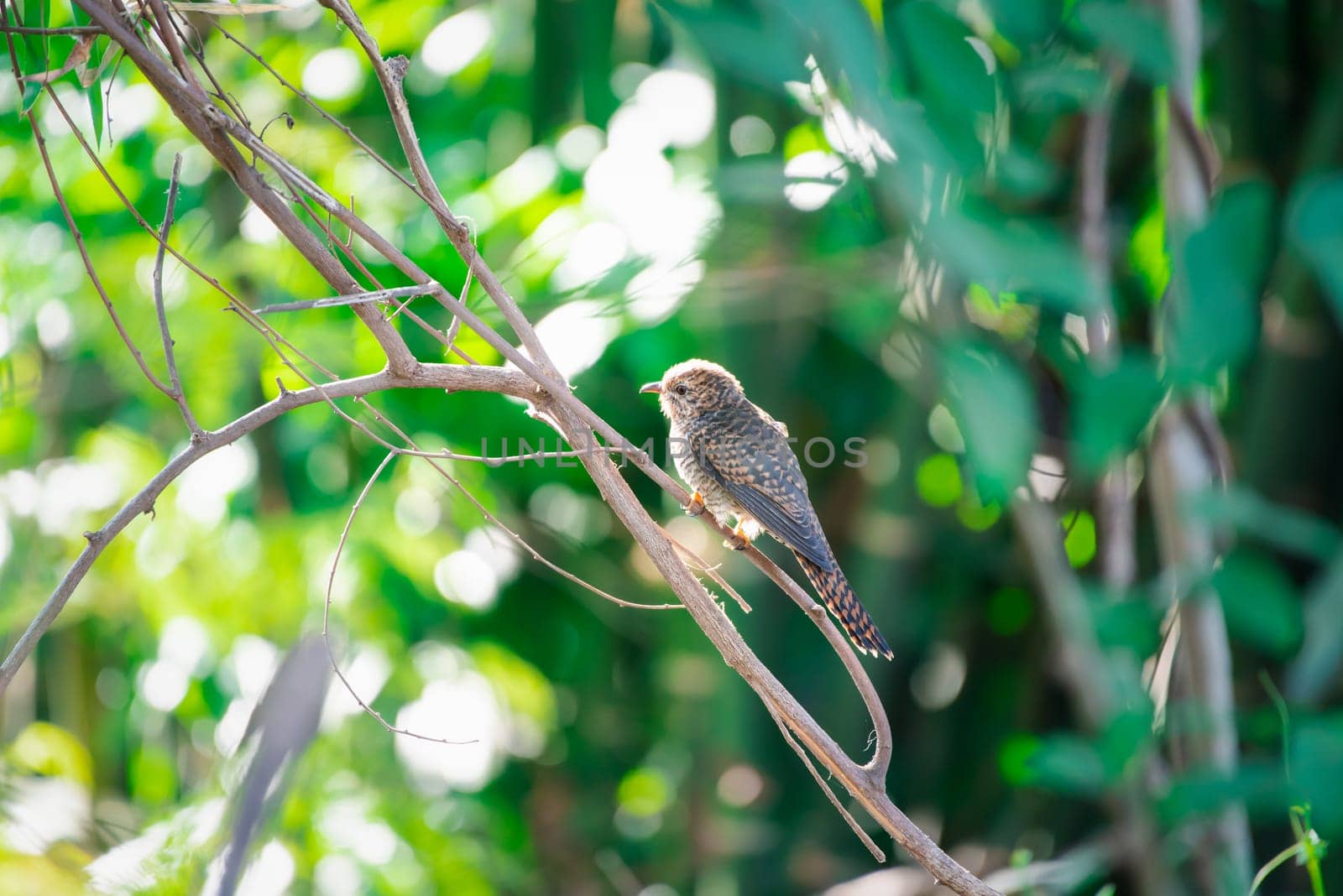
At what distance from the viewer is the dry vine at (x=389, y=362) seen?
138 cm

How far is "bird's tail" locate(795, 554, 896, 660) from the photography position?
296 cm

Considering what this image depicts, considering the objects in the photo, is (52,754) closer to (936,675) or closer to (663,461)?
(663,461)

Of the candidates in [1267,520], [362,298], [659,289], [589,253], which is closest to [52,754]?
[589,253]

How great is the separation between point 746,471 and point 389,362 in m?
2.04

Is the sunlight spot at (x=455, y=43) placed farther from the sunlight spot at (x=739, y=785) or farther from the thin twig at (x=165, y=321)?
the thin twig at (x=165, y=321)

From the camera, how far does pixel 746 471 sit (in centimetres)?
348

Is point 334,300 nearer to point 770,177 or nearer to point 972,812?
point 770,177

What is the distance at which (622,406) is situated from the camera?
17.3 feet

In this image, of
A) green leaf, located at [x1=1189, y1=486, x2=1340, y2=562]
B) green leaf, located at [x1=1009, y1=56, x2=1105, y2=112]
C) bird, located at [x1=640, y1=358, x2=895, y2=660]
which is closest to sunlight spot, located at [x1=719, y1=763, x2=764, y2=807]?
bird, located at [x1=640, y1=358, x2=895, y2=660]

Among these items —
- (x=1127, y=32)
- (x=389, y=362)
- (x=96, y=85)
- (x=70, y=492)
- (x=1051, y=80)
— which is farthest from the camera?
(x=70, y=492)

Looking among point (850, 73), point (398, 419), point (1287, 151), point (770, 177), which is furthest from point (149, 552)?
point (1287, 151)

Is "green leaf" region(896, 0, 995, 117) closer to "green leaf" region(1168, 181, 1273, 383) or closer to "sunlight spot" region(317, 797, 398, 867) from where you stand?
"green leaf" region(1168, 181, 1273, 383)

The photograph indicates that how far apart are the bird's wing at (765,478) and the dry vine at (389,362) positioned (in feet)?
5.33

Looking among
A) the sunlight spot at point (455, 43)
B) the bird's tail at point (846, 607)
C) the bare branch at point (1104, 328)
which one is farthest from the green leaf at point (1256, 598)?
the sunlight spot at point (455, 43)
